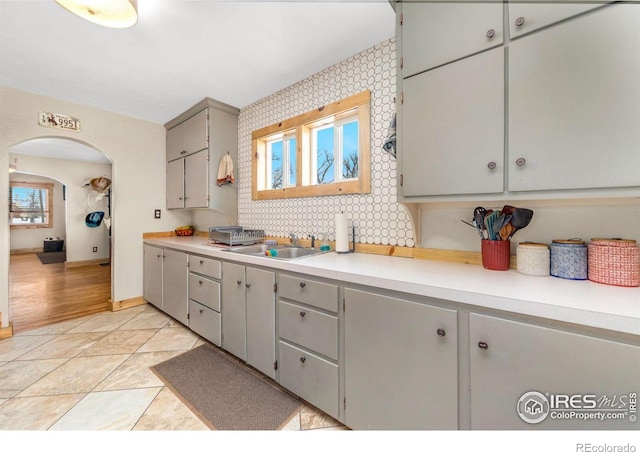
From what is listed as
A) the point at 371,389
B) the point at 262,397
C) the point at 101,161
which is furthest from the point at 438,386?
the point at 101,161

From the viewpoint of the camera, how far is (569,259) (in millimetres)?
1115

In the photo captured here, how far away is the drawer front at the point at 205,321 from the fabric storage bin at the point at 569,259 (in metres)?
2.29

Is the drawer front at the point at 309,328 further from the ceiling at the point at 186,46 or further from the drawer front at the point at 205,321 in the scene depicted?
the ceiling at the point at 186,46

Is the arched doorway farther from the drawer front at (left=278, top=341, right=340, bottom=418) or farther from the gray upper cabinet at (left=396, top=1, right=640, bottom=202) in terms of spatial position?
the gray upper cabinet at (left=396, top=1, right=640, bottom=202)

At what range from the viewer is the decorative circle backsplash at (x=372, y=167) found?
71.5 inches

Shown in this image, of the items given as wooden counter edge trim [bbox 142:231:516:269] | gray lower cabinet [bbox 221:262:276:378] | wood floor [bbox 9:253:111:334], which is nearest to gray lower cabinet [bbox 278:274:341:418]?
gray lower cabinet [bbox 221:262:276:378]

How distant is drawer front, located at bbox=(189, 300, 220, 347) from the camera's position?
2.16 metres

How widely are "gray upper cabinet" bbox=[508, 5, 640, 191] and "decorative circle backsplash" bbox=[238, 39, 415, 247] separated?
77 cm

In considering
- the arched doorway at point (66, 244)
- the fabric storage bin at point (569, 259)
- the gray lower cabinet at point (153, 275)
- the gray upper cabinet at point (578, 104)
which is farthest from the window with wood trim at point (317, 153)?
the arched doorway at point (66, 244)

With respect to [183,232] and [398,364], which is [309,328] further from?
[183,232]

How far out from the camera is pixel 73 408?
154cm

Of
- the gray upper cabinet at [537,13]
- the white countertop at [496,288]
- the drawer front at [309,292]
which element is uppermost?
the gray upper cabinet at [537,13]

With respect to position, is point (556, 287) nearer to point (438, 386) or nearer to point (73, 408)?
point (438, 386)

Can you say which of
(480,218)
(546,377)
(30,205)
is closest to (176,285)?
(480,218)
